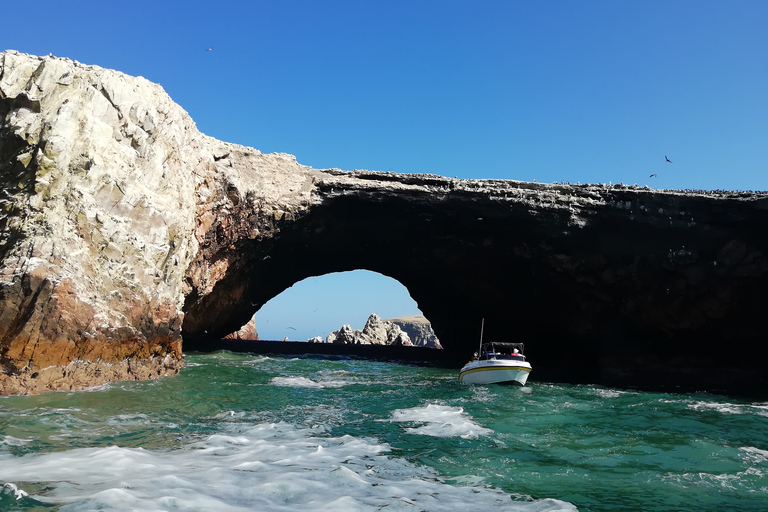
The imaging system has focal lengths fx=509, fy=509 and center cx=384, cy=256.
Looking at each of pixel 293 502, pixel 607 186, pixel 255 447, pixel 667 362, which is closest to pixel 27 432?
pixel 255 447

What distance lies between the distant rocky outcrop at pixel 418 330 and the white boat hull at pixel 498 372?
56.9 metres

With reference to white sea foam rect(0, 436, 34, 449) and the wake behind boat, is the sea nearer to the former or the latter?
white sea foam rect(0, 436, 34, 449)

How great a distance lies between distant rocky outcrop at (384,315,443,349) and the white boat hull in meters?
56.9

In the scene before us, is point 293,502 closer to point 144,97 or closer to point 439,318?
point 144,97

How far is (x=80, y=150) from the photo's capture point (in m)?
14.5

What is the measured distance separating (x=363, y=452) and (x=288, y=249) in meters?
19.6

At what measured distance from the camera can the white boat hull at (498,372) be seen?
65.5 ft

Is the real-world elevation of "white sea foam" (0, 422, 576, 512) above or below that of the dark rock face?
below

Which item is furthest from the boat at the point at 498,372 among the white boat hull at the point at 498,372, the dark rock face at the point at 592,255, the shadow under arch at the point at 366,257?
the shadow under arch at the point at 366,257

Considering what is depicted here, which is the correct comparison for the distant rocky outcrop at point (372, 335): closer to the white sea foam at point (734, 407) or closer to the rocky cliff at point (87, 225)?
the rocky cliff at point (87, 225)

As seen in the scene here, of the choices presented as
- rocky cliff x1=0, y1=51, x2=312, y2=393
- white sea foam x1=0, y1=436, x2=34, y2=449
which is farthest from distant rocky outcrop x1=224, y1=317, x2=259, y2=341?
white sea foam x1=0, y1=436, x2=34, y2=449

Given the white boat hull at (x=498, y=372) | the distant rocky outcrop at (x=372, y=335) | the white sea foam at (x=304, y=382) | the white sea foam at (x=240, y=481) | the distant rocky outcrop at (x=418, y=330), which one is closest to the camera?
the white sea foam at (x=240, y=481)

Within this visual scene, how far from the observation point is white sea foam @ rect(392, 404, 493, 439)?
10.9 m

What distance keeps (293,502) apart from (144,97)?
16.2 m
